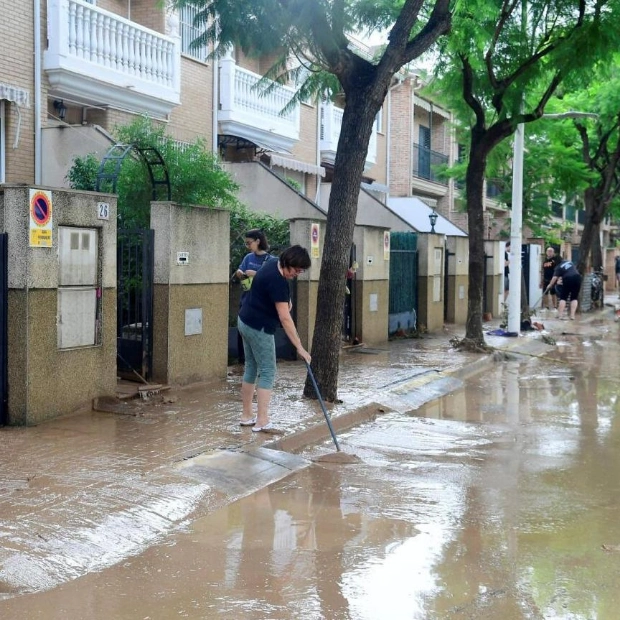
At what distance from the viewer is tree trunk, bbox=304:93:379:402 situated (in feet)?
32.6

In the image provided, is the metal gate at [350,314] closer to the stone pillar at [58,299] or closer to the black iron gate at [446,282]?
the black iron gate at [446,282]

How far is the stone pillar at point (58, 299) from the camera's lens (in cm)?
802

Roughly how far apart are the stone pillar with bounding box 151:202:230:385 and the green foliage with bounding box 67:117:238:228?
117cm

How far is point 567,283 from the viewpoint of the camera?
24438 mm

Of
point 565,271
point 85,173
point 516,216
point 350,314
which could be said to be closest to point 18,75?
point 85,173

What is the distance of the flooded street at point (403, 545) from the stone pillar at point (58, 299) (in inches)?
98.5

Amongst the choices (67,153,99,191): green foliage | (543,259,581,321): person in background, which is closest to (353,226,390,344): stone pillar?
(67,153,99,191): green foliage

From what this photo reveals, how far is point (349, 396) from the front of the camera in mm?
10531

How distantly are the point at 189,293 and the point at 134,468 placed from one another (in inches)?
160

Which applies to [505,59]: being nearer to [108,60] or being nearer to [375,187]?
[108,60]

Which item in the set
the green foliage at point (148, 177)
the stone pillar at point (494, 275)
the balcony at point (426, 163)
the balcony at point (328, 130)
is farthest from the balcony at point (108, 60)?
the balcony at point (426, 163)

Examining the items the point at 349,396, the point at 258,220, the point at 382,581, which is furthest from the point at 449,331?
the point at 382,581

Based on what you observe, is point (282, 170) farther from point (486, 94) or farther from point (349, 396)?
point (349, 396)

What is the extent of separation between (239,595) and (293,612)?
34cm
